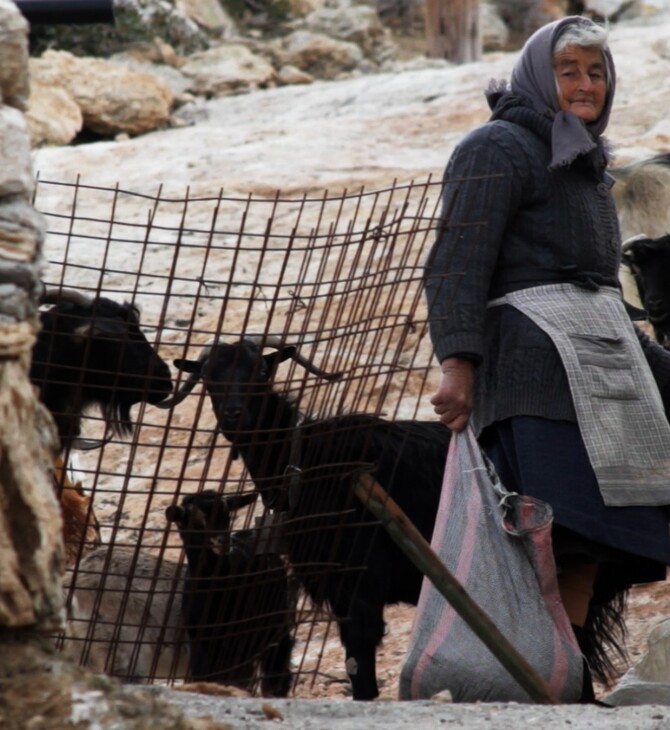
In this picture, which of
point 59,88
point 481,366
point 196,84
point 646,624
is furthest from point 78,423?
point 196,84

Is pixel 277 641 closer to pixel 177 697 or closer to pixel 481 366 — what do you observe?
pixel 481 366

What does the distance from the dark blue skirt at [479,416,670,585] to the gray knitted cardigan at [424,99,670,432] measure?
0.22 feet

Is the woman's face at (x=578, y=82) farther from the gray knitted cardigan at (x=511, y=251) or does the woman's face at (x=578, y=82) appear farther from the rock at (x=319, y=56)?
the rock at (x=319, y=56)

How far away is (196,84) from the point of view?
1592 centimetres

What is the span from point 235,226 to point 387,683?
501 centimetres

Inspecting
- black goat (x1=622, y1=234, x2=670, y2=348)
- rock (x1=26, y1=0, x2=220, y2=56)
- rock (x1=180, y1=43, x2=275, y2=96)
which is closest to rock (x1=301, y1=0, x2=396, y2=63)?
rock (x1=26, y1=0, x2=220, y2=56)

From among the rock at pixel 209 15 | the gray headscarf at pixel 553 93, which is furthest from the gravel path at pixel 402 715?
the rock at pixel 209 15

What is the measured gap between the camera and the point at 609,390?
13.3 ft

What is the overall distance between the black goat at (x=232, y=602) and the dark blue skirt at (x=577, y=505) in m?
0.85

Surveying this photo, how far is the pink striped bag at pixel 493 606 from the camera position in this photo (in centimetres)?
383

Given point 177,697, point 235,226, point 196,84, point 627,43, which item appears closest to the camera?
point 177,697

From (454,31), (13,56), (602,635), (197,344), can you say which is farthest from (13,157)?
(454,31)

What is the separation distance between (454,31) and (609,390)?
13269mm

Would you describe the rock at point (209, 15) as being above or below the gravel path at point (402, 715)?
below
